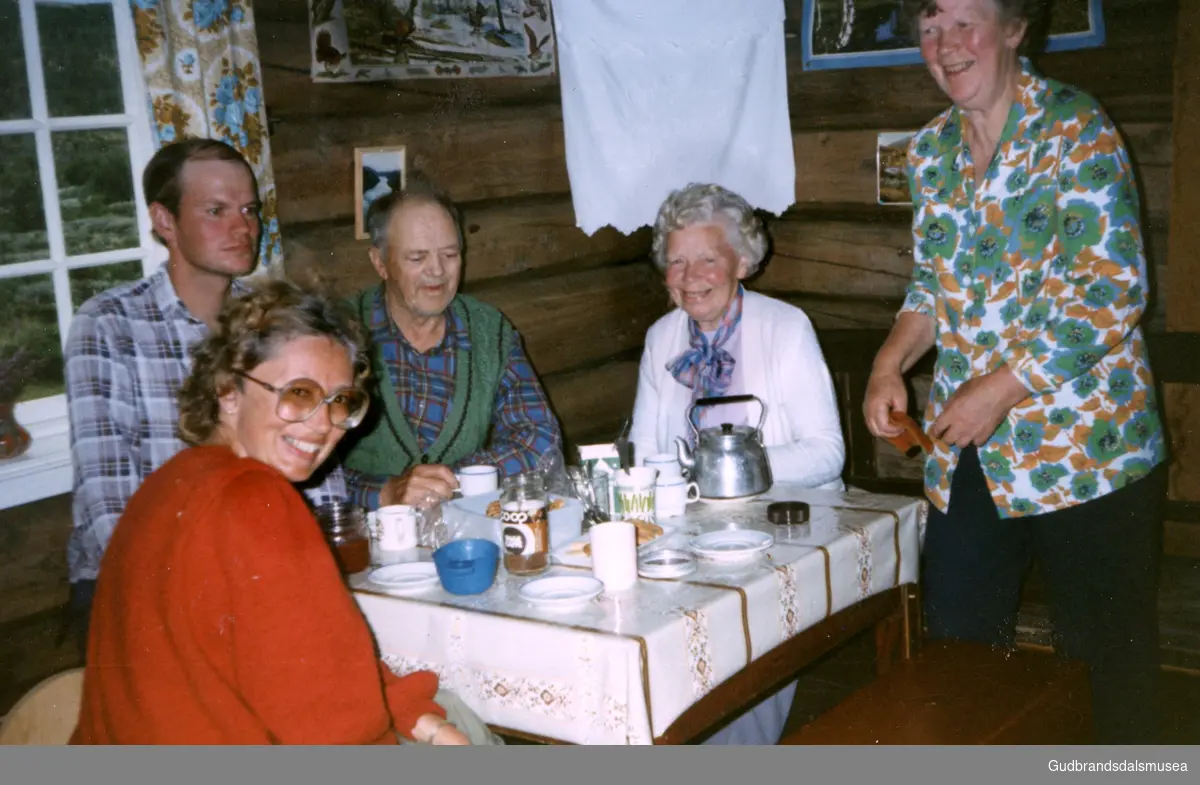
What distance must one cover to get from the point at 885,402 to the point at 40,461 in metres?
1.77

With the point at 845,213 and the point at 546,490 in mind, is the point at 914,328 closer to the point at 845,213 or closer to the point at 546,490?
the point at 546,490

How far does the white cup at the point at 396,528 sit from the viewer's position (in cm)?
204

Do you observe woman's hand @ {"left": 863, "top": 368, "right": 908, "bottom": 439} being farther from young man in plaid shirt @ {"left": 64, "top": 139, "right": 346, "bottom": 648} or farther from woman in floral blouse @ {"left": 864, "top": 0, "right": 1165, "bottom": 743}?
young man in plaid shirt @ {"left": 64, "top": 139, "right": 346, "bottom": 648}

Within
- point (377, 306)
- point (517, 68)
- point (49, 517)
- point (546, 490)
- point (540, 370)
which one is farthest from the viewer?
point (540, 370)

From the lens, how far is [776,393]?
2.64 meters

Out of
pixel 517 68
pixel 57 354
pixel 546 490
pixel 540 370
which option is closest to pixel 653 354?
pixel 546 490

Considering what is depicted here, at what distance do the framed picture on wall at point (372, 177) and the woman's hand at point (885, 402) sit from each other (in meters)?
1.46

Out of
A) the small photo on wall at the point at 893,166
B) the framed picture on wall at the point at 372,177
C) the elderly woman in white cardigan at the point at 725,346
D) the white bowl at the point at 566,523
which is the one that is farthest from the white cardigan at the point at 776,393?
the small photo on wall at the point at 893,166

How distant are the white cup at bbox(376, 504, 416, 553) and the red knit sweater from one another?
2.02 ft

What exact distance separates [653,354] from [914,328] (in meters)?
0.76

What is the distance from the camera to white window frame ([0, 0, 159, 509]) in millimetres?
2322

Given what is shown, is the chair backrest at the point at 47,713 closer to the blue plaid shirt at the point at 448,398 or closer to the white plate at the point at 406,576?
the white plate at the point at 406,576

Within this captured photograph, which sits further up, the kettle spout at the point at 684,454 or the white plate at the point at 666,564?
the kettle spout at the point at 684,454
